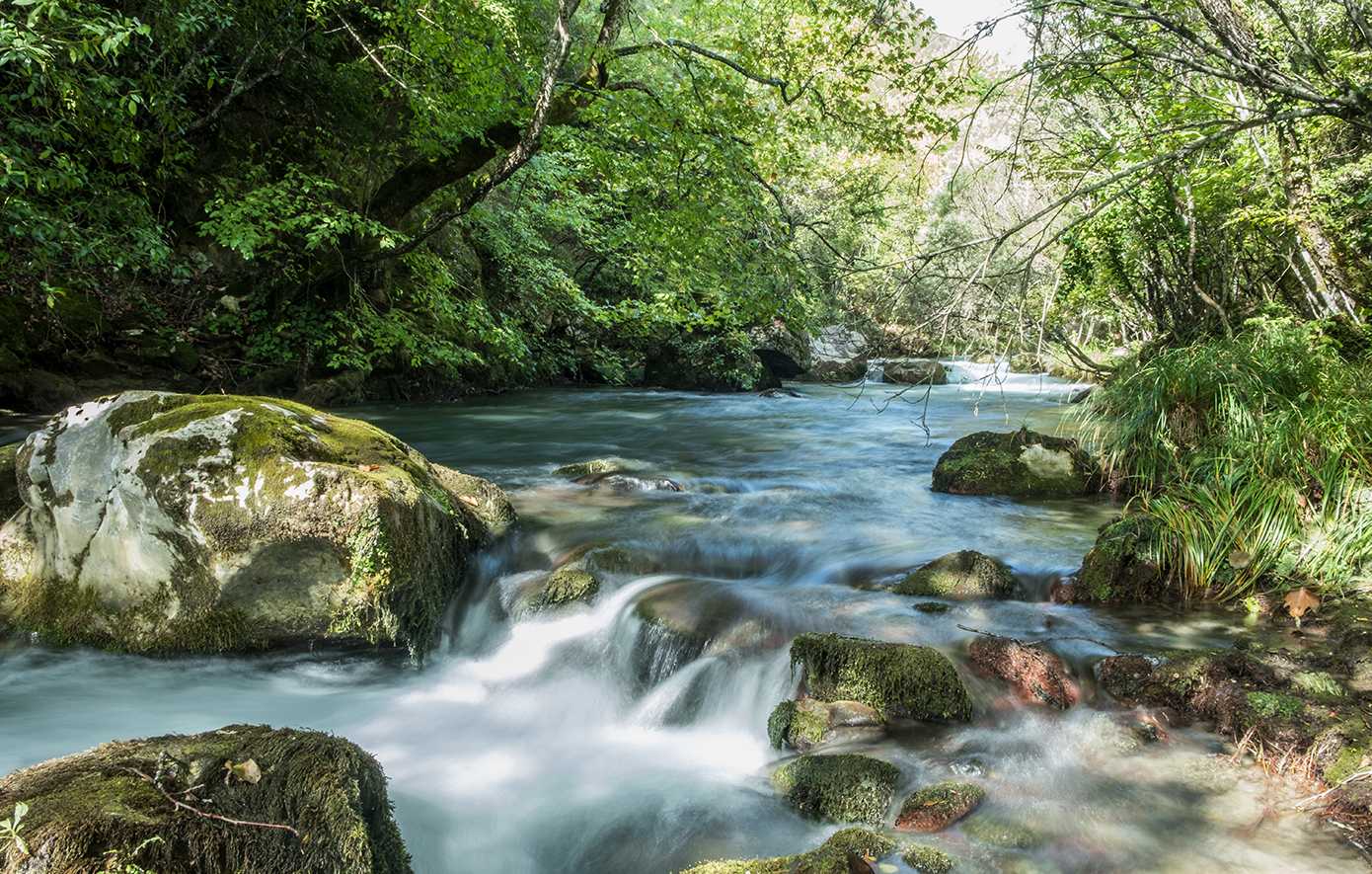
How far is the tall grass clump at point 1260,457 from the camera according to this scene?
4.87m

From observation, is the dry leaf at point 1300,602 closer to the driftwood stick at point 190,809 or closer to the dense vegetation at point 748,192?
the dense vegetation at point 748,192

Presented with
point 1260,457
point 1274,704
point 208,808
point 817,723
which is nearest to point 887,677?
point 817,723


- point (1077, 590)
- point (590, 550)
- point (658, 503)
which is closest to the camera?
point (1077, 590)

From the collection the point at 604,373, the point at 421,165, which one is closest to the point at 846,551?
the point at 421,165

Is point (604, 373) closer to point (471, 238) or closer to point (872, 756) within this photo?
point (471, 238)

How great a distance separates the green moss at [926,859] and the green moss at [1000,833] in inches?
10.3

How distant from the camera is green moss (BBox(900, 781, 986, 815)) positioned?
310 centimetres

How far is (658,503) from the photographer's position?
7.29 metres

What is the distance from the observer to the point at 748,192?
8.17 meters

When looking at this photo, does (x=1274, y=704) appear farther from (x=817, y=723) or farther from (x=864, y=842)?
(x=864, y=842)

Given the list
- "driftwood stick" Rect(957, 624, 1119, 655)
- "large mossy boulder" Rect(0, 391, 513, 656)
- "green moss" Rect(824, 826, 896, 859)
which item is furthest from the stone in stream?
"large mossy boulder" Rect(0, 391, 513, 656)

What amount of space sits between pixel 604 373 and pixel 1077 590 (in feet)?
41.7

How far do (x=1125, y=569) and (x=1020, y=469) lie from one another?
283cm

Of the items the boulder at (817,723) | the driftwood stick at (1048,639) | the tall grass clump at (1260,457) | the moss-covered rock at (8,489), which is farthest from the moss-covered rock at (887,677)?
the moss-covered rock at (8,489)
